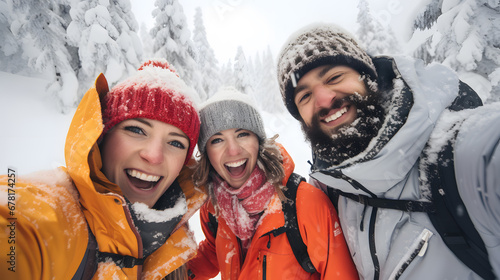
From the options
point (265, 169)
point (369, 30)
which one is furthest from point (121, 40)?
point (369, 30)

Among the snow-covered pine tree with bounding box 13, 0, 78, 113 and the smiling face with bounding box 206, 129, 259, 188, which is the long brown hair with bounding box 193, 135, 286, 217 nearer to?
the smiling face with bounding box 206, 129, 259, 188

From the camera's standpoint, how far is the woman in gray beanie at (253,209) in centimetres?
222

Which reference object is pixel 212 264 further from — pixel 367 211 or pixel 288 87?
pixel 288 87

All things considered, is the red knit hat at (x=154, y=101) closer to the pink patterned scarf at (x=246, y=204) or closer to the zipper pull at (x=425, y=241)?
the pink patterned scarf at (x=246, y=204)

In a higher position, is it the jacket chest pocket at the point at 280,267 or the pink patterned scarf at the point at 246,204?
the pink patterned scarf at the point at 246,204

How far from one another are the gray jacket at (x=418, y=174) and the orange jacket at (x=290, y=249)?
0.79ft

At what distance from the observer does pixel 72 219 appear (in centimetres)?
150

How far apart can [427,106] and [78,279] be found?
3074mm

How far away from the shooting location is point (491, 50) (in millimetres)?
6742

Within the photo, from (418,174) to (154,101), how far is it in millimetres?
2692

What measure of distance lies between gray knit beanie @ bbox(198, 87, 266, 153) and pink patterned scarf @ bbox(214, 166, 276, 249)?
726 mm

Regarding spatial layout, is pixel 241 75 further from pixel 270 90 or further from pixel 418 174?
pixel 418 174

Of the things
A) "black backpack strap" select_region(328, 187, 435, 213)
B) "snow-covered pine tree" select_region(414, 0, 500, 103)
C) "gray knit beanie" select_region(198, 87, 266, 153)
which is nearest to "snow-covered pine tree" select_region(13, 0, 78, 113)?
"gray knit beanie" select_region(198, 87, 266, 153)

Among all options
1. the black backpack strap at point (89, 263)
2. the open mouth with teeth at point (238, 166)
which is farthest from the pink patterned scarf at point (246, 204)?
the black backpack strap at point (89, 263)
